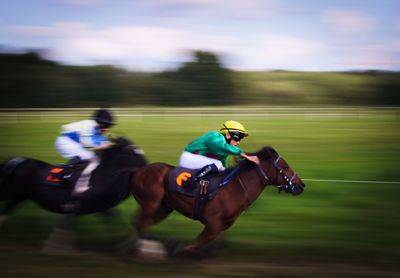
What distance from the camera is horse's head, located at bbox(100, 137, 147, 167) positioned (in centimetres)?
722

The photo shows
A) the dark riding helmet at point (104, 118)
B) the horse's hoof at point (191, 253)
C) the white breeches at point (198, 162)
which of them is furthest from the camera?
the dark riding helmet at point (104, 118)

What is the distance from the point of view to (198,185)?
6.57 meters

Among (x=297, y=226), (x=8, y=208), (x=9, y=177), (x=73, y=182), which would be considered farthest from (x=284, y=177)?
(x=8, y=208)

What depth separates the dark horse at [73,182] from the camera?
7.02 metres

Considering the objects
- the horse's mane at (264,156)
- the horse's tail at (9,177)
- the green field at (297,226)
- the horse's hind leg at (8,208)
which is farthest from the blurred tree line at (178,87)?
the horse's mane at (264,156)

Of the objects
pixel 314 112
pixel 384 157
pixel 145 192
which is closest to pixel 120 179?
pixel 145 192

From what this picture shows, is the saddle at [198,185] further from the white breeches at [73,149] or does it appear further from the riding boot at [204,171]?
the white breeches at [73,149]

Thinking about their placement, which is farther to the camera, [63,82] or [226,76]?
[226,76]

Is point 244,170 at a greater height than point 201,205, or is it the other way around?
point 244,170

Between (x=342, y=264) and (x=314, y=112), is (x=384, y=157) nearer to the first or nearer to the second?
(x=342, y=264)

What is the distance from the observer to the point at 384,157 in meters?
17.6

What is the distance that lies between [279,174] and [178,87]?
3336 cm

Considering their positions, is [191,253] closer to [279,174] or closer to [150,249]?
[150,249]

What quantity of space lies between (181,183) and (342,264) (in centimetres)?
228
